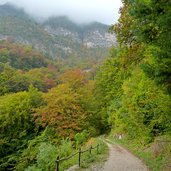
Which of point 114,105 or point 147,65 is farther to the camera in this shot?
point 114,105

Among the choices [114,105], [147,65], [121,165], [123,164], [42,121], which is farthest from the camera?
[114,105]

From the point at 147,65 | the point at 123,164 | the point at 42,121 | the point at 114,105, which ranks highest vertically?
the point at 147,65

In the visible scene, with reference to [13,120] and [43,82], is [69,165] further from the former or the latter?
[43,82]

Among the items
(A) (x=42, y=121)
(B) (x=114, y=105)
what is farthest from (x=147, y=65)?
(B) (x=114, y=105)

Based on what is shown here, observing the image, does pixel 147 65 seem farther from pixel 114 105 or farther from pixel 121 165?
pixel 114 105

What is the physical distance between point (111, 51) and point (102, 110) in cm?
1139

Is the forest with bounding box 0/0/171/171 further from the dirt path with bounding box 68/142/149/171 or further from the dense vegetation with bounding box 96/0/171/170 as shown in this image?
the dirt path with bounding box 68/142/149/171

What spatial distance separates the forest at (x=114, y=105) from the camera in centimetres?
1372

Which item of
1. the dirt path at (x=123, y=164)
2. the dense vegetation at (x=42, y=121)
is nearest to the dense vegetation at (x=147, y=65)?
the dirt path at (x=123, y=164)

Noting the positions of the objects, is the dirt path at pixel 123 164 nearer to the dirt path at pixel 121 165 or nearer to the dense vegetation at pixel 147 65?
the dirt path at pixel 121 165

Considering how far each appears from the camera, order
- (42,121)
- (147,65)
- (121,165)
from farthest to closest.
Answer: (42,121)
(121,165)
(147,65)

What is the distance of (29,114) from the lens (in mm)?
44375

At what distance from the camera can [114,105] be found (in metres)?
47.7

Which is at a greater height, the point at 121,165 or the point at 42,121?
the point at 42,121
